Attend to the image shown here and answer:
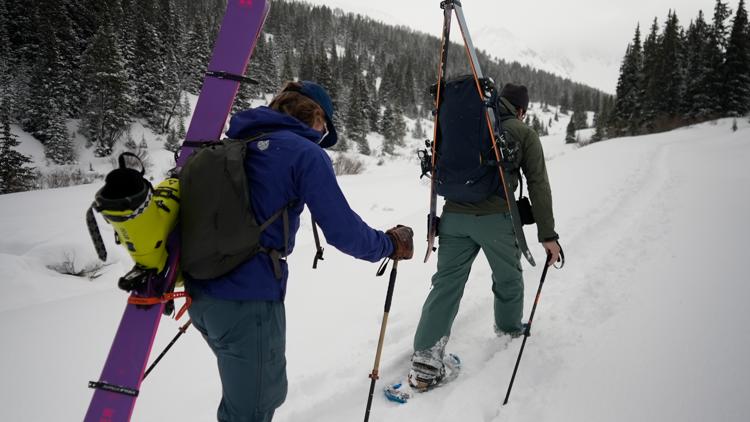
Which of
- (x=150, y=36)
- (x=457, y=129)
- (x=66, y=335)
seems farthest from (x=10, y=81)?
(x=457, y=129)

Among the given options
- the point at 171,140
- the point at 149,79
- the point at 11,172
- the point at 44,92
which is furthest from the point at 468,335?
the point at 149,79

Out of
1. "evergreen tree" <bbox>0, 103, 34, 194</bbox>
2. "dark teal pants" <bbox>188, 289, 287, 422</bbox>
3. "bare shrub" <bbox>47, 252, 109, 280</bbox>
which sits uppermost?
"dark teal pants" <bbox>188, 289, 287, 422</bbox>

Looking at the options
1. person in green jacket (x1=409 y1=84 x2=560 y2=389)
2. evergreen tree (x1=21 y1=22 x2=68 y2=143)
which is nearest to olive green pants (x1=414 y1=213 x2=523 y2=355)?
person in green jacket (x1=409 y1=84 x2=560 y2=389)

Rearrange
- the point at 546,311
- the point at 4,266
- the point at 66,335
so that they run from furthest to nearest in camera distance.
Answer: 1. the point at 4,266
2. the point at 546,311
3. the point at 66,335

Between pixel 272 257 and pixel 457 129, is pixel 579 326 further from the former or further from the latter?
pixel 272 257

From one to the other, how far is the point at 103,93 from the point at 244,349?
104ft

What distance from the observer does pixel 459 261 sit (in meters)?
2.60

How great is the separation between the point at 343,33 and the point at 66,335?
98.5 metres

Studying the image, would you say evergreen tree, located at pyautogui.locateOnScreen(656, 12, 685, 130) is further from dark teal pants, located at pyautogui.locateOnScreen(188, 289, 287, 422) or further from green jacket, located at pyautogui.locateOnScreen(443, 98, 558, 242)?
dark teal pants, located at pyautogui.locateOnScreen(188, 289, 287, 422)

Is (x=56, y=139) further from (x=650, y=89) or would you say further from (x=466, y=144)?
(x=650, y=89)

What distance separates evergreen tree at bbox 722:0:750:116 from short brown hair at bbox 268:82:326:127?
132 ft

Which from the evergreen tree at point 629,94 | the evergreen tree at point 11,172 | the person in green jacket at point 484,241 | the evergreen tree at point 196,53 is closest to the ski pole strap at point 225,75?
the person in green jacket at point 484,241

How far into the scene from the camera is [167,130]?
3058 cm

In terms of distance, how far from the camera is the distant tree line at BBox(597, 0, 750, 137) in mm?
28359
